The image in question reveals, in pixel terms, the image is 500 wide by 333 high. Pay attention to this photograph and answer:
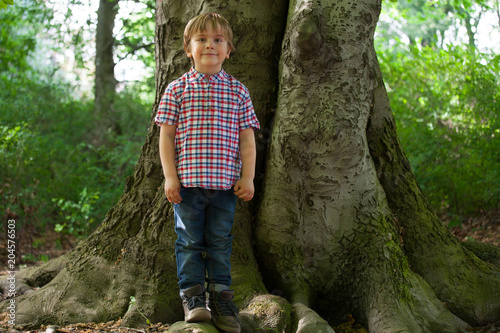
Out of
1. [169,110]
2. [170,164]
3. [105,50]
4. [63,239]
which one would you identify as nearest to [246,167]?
[170,164]

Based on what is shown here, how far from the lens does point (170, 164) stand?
2.59 meters

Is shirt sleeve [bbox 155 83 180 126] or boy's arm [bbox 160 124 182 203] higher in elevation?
shirt sleeve [bbox 155 83 180 126]

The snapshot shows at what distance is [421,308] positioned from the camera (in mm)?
3035

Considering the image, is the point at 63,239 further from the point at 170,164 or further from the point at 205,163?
the point at 205,163

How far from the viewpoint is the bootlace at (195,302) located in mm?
2596

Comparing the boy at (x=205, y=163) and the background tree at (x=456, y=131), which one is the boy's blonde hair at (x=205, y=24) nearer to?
the boy at (x=205, y=163)

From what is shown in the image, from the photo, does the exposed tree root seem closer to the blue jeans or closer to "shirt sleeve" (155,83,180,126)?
the blue jeans

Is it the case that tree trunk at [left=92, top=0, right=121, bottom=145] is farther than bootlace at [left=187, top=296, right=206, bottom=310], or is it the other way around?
tree trunk at [left=92, top=0, right=121, bottom=145]

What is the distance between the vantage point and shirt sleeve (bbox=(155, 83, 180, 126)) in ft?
8.56

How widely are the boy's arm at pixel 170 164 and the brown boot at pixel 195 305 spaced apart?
0.55 metres

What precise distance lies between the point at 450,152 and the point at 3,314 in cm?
619

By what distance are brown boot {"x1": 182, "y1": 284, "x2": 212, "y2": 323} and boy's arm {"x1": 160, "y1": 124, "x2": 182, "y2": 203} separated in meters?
0.55

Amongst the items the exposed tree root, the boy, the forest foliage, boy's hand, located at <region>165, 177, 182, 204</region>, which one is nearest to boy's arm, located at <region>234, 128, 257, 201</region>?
the boy

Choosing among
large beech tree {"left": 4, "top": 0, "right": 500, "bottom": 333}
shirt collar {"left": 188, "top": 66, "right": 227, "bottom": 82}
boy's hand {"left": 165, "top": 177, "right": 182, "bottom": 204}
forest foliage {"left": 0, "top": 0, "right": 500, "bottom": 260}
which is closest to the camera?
boy's hand {"left": 165, "top": 177, "right": 182, "bottom": 204}
